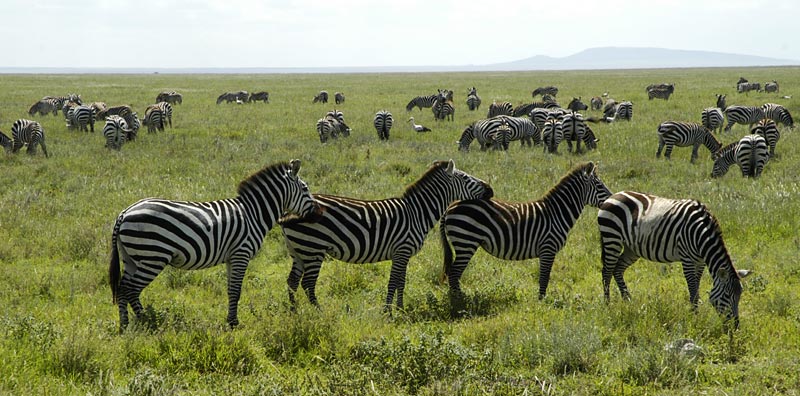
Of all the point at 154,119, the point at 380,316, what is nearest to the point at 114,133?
the point at 154,119

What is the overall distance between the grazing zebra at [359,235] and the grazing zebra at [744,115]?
74.7ft

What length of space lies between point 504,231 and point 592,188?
1.64m

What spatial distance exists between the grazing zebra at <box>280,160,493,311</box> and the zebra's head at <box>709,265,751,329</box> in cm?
356

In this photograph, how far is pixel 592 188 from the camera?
8.70m

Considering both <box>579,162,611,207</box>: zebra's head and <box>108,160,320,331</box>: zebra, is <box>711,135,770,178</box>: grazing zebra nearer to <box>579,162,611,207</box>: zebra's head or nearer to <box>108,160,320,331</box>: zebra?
<box>579,162,611,207</box>: zebra's head

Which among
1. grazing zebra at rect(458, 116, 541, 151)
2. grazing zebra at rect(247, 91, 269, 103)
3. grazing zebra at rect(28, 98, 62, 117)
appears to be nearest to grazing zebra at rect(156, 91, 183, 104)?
grazing zebra at rect(247, 91, 269, 103)

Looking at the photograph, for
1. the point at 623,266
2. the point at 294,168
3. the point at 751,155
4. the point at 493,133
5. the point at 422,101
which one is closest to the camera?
the point at 294,168

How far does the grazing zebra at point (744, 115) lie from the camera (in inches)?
1016

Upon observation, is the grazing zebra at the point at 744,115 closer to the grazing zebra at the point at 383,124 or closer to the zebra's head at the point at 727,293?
the grazing zebra at the point at 383,124

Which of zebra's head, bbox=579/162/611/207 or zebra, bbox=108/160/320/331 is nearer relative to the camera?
zebra, bbox=108/160/320/331

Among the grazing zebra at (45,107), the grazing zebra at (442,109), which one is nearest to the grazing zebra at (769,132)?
the grazing zebra at (442,109)

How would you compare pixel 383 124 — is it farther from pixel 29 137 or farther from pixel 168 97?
pixel 168 97

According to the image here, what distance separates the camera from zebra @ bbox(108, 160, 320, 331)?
260 inches

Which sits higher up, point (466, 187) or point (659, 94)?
point (659, 94)
